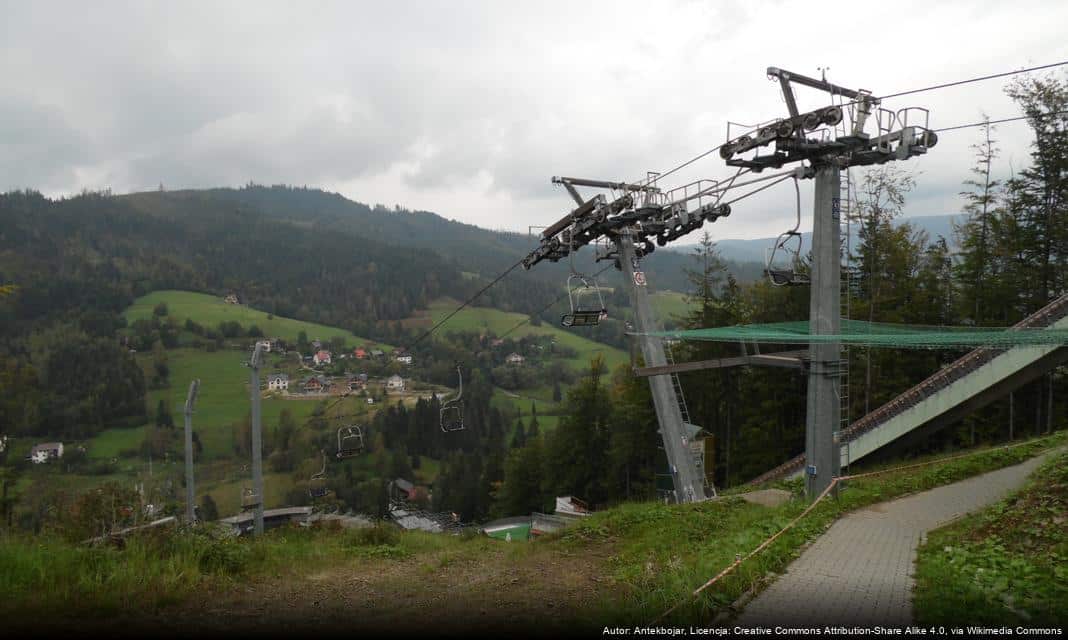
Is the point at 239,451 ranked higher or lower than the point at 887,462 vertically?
lower

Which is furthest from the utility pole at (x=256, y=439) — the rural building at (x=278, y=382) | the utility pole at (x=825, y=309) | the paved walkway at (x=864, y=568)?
the rural building at (x=278, y=382)

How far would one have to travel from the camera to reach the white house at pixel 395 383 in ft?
224

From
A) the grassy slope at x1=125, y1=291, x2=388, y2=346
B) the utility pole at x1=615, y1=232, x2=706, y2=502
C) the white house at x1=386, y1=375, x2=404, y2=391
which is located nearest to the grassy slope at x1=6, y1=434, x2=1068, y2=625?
the utility pole at x1=615, y1=232, x2=706, y2=502

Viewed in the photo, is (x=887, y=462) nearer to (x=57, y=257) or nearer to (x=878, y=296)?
(x=878, y=296)

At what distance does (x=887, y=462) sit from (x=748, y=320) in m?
7.30

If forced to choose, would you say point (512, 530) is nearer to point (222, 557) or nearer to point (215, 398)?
point (222, 557)

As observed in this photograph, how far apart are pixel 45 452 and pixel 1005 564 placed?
6684cm

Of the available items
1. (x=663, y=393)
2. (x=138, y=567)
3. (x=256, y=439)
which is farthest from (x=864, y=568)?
(x=256, y=439)

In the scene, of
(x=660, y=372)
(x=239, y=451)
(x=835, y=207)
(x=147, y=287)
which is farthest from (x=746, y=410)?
(x=147, y=287)

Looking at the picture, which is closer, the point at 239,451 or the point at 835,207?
the point at 835,207

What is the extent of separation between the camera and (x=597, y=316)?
11.7m

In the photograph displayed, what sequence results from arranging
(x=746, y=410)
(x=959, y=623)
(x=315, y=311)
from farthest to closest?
(x=315, y=311), (x=746, y=410), (x=959, y=623)

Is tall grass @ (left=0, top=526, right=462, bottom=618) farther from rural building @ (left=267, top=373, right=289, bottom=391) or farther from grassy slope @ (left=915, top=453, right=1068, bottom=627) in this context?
rural building @ (left=267, top=373, right=289, bottom=391)

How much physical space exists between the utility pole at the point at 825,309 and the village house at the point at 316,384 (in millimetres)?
57350
